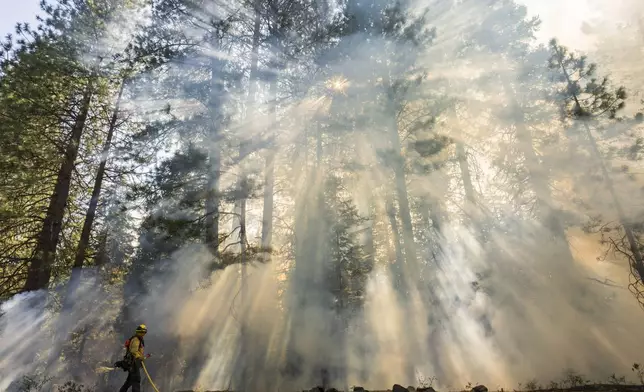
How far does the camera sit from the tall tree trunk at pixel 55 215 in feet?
34.0

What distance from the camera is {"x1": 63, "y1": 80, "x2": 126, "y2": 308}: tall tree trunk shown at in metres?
11.4

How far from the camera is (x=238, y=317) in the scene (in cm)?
1119

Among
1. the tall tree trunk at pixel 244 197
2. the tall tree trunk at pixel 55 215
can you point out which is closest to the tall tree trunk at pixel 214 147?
the tall tree trunk at pixel 244 197

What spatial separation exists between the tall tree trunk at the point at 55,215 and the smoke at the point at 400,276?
1.80ft

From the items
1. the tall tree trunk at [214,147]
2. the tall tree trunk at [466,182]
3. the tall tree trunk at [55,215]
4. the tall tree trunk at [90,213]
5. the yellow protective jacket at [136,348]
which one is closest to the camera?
the yellow protective jacket at [136,348]

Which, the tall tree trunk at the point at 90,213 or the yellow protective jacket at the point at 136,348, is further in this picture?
the tall tree trunk at the point at 90,213

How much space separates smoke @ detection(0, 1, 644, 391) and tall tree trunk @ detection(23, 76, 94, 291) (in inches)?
21.6

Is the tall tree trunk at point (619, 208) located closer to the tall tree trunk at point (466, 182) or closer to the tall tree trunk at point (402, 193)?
the tall tree trunk at point (466, 182)

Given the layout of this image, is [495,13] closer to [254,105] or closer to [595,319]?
[254,105]

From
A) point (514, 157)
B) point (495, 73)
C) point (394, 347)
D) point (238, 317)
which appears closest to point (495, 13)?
point (495, 73)

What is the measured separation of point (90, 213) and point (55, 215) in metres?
1.11

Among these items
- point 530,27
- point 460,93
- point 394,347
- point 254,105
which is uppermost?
point 530,27

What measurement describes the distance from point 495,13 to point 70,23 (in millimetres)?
16684

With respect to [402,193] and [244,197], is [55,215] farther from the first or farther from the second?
[402,193]
